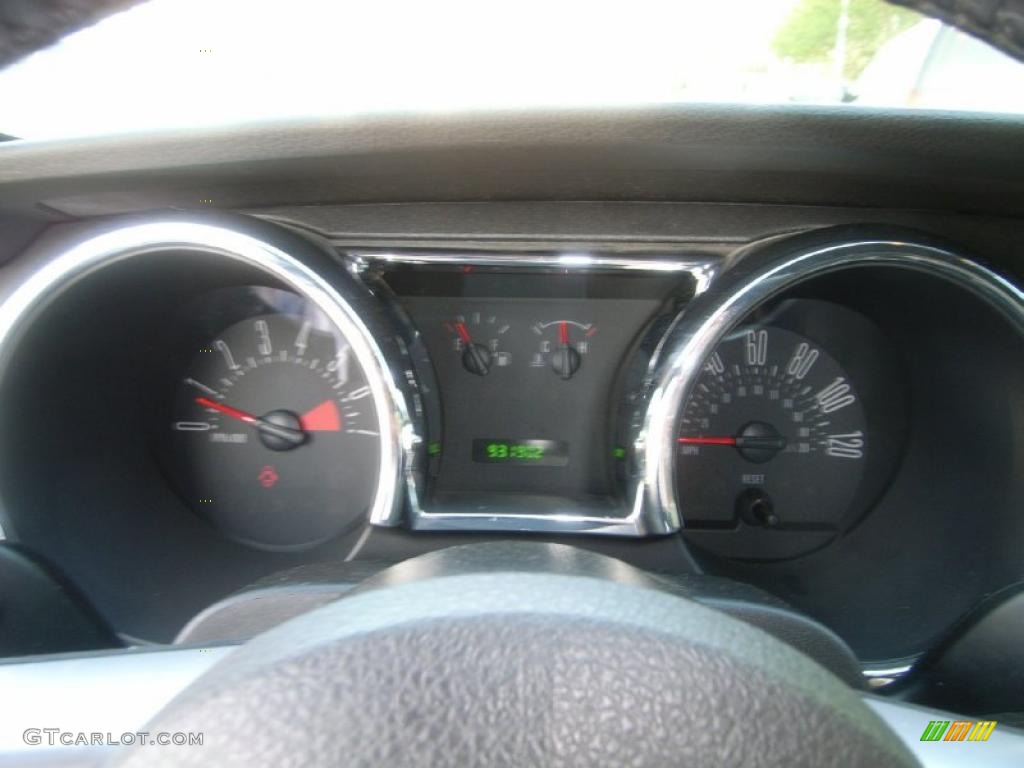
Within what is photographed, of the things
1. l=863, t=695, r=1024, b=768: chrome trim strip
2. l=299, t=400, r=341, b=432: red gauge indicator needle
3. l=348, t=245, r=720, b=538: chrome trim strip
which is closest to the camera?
l=863, t=695, r=1024, b=768: chrome trim strip

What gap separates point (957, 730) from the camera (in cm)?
117

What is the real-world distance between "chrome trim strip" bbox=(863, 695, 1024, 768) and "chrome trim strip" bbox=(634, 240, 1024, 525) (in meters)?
0.65

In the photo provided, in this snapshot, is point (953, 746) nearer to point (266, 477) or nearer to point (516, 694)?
point (516, 694)

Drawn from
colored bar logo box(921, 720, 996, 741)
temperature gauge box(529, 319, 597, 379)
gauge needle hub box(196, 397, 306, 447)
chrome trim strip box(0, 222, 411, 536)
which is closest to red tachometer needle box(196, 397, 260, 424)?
A: gauge needle hub box(196, 397, 306, 447)

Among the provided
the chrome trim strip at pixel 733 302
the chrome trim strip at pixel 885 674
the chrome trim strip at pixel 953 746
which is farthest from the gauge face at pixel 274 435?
the chrome trim strip at pixel 953 746

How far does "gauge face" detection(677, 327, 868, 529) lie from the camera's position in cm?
208

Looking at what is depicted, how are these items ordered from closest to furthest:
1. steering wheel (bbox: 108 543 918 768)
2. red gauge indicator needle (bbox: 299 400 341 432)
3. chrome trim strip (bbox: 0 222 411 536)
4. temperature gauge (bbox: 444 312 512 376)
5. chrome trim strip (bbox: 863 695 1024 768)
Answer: steering wheel (bbox: 108 543 918 768) < chrome trim strip (bbox: 863 695 1024 768) < chrome trim strip (bbox: 0 222 411 536) < temperature gauge (bbox: 444 312 512 376) < red gauge indicator needle (bbox: 299 400 341 432)

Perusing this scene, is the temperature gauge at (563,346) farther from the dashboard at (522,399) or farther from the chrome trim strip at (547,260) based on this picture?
the chrome trim strip at (547,260)

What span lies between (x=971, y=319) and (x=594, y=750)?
Result: 1.45 metres

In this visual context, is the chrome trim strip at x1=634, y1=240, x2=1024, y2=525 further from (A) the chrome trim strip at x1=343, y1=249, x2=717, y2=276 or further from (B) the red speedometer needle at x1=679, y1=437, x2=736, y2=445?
(B) the red speedometer needle at x1=679, y1=437, x2=736, y2=445

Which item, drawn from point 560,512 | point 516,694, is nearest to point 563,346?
point 560,512

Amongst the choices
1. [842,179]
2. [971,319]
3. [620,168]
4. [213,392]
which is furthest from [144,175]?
[971,319]

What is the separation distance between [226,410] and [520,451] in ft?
2.25

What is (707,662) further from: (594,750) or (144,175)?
(144,175)
